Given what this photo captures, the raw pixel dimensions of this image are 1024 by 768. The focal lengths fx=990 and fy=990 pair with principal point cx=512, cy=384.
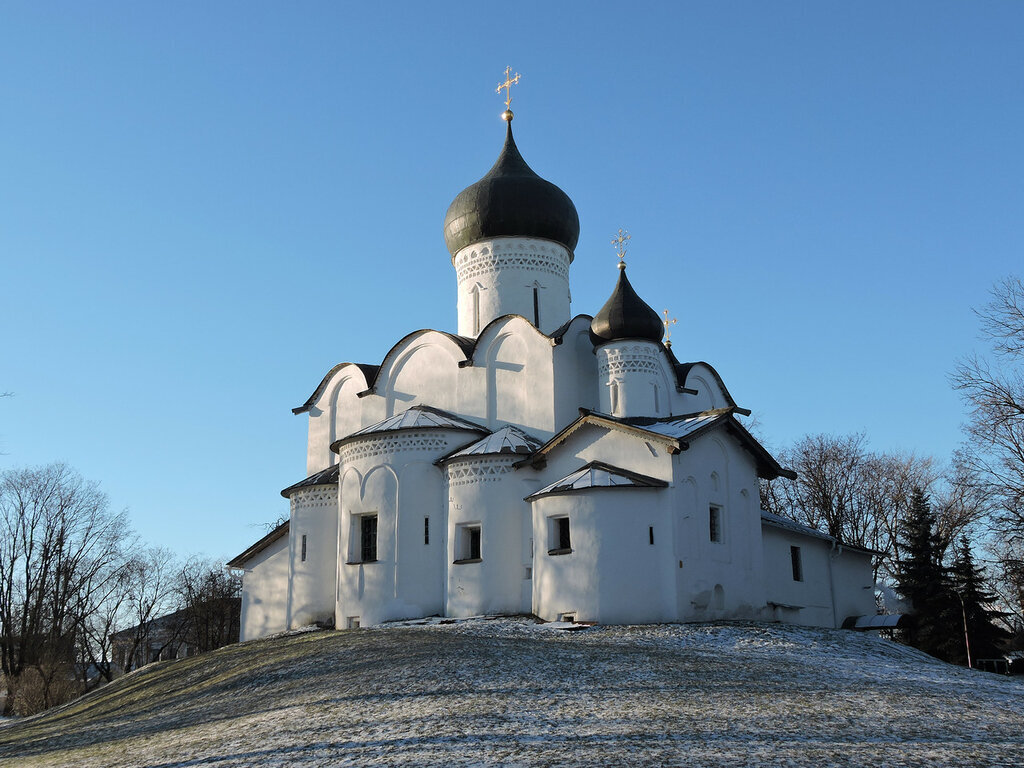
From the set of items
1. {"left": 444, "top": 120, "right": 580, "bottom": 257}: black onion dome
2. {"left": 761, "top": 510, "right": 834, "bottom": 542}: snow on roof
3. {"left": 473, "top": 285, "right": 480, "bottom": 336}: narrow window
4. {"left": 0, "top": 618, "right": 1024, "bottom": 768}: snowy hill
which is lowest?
{"left": 0, "top": 618, "right": 1024, "bottom": 768}: snowy hill

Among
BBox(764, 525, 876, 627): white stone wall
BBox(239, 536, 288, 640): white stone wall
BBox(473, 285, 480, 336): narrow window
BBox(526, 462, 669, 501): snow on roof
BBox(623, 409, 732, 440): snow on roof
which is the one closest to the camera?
BBox(526, 462, 669, 501): snow on roof

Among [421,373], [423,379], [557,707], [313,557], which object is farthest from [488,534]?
[557,707]

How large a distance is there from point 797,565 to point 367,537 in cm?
965

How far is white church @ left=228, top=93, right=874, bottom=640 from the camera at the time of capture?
1770cm

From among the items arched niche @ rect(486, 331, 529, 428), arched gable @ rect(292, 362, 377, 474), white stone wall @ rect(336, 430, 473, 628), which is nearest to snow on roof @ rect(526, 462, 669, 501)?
white stone wall @ rect(336, 430, 473, 628)

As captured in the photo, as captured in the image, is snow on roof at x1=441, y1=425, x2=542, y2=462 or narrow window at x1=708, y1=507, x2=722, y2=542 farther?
snow on roof at x1=441, y1=425, x2=542, y2=462

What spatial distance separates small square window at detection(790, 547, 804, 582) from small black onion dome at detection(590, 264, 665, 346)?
5826mm

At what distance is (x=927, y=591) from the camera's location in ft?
83.2

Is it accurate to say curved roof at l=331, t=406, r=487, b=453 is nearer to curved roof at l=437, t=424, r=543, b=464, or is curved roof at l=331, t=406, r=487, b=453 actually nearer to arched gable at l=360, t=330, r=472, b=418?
curved roof at l=437, t=424, r=543, b=464

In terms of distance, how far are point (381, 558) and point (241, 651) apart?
132 inches

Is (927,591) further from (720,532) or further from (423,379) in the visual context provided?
(423,379)

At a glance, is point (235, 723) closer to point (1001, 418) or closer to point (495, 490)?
point (495, 490)

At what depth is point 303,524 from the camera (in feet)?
72.3

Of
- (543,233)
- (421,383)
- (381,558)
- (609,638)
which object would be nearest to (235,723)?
(609,638)
